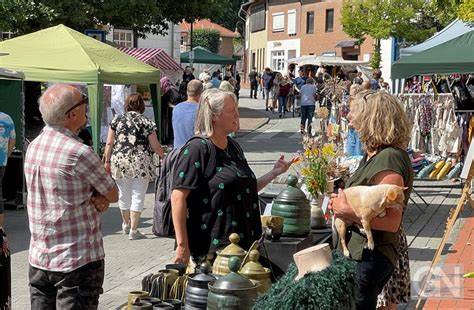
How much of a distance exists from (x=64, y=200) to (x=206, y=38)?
8822 cm

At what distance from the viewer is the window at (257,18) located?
6562cm

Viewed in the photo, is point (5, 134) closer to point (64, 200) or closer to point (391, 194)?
point (64, 200)

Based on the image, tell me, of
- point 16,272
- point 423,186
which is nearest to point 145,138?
point 16,272

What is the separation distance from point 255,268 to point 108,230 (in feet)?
20.3

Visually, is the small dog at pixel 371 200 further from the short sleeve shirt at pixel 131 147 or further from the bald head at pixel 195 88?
the short sleeve shirt at pixel 131 147

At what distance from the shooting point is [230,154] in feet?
14.6

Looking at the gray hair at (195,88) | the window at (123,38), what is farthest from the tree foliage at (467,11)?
the window at (123,38)

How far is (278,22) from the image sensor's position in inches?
2414

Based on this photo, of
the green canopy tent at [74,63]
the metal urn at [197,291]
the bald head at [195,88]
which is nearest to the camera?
the metal urn at [197,291]

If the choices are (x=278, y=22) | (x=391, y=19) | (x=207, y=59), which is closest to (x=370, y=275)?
(x=391, y=19)

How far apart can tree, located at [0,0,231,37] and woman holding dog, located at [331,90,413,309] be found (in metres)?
13.5

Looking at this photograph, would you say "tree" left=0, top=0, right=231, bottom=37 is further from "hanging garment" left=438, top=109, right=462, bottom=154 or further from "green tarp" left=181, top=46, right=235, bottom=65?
"green tarp" left=181, top=46, right=235, bottom=65

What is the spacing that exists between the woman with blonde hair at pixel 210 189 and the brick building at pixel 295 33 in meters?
43.8

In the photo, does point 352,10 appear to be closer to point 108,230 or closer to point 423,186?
point 423,186
